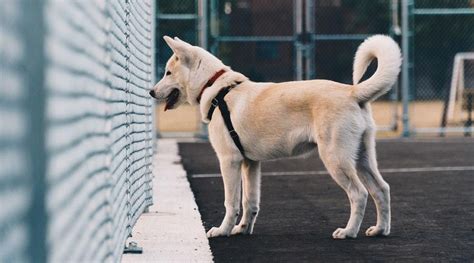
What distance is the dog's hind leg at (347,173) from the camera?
6.36m

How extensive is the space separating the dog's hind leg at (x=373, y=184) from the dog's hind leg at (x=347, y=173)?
0.48 ft

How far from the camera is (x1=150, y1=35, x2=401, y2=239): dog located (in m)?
6.38

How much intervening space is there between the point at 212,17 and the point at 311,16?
6.31 feet

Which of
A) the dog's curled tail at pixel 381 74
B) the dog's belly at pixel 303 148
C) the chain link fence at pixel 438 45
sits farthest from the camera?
the chain link fence at pixel 438 45

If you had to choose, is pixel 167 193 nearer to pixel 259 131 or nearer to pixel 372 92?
pixel 259 131

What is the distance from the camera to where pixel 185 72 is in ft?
23.0

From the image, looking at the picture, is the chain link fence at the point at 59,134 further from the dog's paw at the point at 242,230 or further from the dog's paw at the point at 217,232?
the dog's paw at the point at 242,230

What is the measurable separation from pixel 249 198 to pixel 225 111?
643mm

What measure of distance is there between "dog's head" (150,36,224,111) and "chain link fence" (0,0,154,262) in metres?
1.87

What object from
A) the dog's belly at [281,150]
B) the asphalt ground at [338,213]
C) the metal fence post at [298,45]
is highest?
the metal fence post at [298,45]


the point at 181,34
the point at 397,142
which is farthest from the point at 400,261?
the point at 181,34

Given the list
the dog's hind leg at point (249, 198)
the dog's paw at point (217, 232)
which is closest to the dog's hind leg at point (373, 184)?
the dog's hind leg at point (249, 198)

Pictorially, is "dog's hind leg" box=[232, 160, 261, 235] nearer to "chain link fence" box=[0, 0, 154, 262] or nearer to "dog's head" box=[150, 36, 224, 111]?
"dog's head" box=[150, 36, 224, 111]

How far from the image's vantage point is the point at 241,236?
21.8 ft
